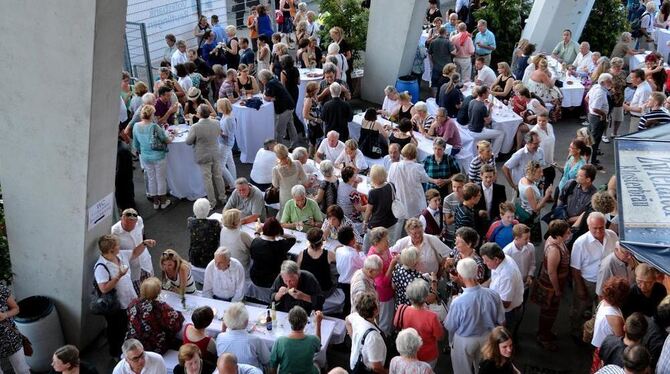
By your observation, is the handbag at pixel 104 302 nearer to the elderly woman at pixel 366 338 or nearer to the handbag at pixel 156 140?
the elderly woman at pixel 366 338

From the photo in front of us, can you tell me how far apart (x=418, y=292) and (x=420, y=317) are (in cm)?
20

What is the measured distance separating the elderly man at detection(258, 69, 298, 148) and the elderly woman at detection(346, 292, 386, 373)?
216 inches

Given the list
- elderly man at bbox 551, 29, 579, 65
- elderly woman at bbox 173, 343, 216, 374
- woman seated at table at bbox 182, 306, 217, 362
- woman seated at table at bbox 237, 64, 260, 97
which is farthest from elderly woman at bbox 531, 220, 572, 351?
elderly man at bbox 551, 29, 579, 65

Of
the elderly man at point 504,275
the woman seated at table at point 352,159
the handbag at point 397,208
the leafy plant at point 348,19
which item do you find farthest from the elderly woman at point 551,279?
the leafy plant at point 348,19

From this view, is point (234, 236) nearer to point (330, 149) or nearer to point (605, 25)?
point (330, 149)

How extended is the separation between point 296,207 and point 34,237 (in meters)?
2.48

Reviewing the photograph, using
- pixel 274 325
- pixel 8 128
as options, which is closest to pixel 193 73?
pixel 8 128

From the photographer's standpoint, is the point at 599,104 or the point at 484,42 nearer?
the point at 599,104

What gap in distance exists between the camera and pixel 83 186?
5.66 metres

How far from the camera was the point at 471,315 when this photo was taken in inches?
209

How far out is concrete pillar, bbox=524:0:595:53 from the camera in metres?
13.5

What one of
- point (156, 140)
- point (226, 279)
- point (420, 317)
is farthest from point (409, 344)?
point (156, 140)

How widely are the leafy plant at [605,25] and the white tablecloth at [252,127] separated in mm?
7783

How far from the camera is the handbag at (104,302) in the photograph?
586cm
